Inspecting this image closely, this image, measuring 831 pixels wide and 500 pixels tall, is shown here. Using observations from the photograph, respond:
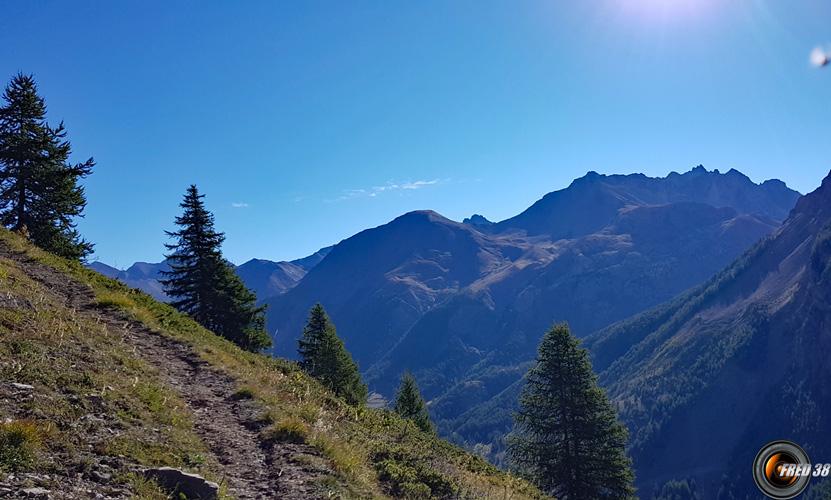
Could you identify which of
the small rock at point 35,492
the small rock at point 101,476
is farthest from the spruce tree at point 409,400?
the small rock at point 35,492

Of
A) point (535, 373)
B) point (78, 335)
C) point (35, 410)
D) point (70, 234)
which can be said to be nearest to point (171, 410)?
point (35, 410)

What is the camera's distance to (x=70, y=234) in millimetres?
30891

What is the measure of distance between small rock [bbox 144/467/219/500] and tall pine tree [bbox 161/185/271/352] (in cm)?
3054

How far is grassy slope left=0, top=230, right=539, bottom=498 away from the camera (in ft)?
27.8

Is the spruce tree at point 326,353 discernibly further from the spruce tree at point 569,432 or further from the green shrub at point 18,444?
the green shrub at point 18,444

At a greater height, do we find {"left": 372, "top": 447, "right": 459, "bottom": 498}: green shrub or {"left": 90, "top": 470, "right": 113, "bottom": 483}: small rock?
{"left": 90, "top": 470, "right": 113, "bottom": 483}: small rock

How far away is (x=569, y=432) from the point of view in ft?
88.5

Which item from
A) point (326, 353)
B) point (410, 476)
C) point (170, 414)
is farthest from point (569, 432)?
point (170, 414)

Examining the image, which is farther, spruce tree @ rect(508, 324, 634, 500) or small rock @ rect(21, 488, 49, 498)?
spruce tree @ rect(508, 324, 634, 500)

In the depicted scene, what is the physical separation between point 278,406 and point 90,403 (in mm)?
4538

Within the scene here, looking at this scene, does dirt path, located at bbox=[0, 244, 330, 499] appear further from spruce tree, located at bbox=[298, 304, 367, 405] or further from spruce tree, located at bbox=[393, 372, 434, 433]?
spruce tree, located at bbox=[393, 372, 434, 433]

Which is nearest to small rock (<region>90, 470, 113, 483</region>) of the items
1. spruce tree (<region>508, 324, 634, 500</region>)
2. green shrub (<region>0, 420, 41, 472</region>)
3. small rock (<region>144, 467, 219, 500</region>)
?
small rock (<region>144, 467, 219, 500</region>)

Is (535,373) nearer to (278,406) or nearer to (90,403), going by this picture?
(278,406)

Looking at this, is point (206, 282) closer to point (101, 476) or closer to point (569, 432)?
point (569, 432)
